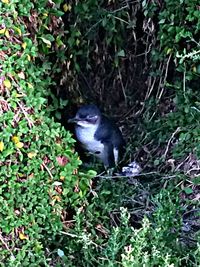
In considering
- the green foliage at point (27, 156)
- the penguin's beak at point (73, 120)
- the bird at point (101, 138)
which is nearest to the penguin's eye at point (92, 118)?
the bird at point (101, 138)

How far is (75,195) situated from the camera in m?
4.97

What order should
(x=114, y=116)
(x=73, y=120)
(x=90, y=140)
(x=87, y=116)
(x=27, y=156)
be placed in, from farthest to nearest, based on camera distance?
(x=114, y=116) → (x=90, y=140) → (x=87, y=116) → (x=73, y=120) → (x=27, y=156)

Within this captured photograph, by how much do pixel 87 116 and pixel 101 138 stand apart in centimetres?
32

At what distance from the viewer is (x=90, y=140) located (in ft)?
20.7

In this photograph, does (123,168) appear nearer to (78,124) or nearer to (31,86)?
(78,124)

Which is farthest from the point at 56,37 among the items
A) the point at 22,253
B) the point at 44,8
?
the point at 22,253

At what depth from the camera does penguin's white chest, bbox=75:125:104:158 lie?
20.6ft

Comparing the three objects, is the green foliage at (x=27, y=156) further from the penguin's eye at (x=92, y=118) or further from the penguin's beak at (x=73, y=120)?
the penguin's eye at (x=92, y=118)

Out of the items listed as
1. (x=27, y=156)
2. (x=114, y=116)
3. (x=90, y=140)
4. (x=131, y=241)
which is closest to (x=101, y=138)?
(x=90, y=140)

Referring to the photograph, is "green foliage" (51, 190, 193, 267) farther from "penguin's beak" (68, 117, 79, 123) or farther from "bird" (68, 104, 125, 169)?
"bird" (68, 104, 125, 169)

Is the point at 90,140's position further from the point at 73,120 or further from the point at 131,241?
the point at 131,241

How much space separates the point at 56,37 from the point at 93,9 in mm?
933

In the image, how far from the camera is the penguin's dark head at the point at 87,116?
6056 mm

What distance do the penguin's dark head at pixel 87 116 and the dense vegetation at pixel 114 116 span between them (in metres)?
0.08
